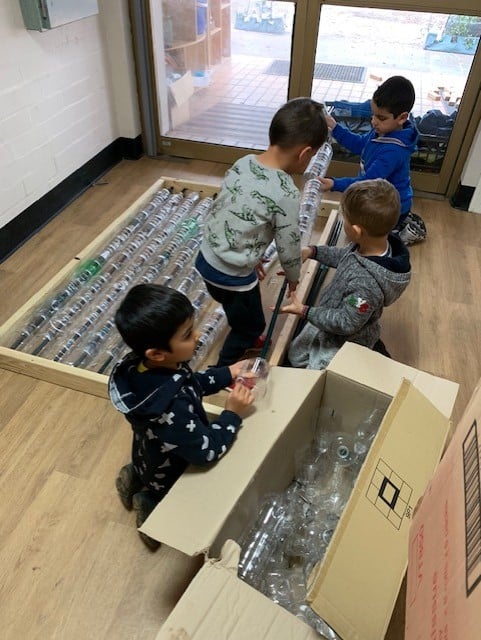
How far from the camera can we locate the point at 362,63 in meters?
3.22

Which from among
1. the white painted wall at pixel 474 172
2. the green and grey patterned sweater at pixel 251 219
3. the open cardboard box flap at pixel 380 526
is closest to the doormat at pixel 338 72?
the white painted wall at pixel 474 172

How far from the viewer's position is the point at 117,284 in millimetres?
2223

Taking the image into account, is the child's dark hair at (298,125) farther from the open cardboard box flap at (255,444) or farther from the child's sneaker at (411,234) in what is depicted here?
the child's sneaker at (411,234)

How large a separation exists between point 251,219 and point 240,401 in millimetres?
582

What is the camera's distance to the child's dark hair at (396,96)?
1953mm

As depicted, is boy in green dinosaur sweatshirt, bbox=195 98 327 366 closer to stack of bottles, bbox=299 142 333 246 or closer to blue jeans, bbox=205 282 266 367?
→ blue jeans, bbox=205 282 266 367

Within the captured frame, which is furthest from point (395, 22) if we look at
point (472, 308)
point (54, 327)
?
point (54, 327)

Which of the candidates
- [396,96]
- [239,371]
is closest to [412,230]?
[396,96]

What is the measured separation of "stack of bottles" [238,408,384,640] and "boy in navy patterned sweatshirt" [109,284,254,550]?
0.27m

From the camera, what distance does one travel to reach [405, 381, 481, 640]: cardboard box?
1.81ft

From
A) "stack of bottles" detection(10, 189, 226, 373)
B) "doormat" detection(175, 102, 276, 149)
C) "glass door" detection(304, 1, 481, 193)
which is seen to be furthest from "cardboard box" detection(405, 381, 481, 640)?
"doormat" detection(175, 102, 276, 149)

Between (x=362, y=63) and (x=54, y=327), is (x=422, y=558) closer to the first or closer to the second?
(x=54, y=327)

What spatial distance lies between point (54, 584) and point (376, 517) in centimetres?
89

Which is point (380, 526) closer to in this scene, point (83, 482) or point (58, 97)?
point (83, 482)
